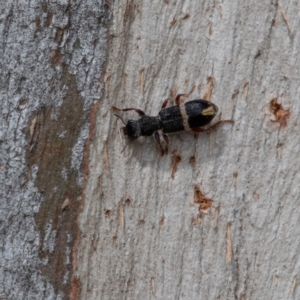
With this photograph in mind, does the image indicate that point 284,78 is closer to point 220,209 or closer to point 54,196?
point 220,209

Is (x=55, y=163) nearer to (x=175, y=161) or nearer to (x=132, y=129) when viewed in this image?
(x=132, y=129)

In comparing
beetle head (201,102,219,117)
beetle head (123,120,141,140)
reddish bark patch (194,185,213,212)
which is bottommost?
reddish bark patch (194,185,213,212)

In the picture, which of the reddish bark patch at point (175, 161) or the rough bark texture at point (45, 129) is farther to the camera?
the reddish bark patch at point (175, 161)

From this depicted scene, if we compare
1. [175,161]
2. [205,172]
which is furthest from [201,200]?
[175,161]

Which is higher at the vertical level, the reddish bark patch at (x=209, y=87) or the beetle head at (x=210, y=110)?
the reddish bark patch at (x=209, y=87)

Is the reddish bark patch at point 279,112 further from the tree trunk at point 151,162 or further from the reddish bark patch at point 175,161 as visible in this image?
the reddish bark patch at point 175,161

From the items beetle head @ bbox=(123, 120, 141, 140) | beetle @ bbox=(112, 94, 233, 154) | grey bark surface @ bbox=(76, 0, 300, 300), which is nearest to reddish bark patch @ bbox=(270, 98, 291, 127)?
grey bark surface @ bbox=(76, 0, 300, 300)

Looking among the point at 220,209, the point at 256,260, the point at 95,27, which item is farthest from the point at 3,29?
the point at 256,260

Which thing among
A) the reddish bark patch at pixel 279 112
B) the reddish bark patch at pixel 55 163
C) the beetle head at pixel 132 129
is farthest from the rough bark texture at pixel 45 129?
the reddish bark patch at pixel 279 112

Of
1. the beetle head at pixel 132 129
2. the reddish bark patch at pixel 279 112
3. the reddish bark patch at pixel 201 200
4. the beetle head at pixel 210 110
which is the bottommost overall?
the reddish bark patch at pixel 201 200

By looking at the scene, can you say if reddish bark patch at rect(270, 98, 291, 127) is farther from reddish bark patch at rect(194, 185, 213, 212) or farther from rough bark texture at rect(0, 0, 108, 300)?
rough bark texture at rect(0, 0, 108, 300)
